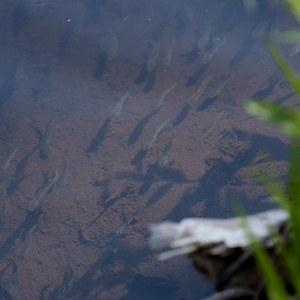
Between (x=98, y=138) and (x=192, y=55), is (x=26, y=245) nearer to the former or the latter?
(x=98, y=138)

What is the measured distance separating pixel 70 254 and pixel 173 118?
877 mm

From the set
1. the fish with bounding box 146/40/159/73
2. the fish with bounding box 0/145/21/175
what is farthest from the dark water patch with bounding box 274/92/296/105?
the fish with bounding box 0/145/21/175

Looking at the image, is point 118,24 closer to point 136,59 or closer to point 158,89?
point 136,59

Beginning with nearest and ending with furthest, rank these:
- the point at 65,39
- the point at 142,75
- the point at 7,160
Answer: the point at 7,160 < the point at 142,75 < the point at 65,39

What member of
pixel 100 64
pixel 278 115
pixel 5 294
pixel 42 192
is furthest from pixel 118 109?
pixel 278 115

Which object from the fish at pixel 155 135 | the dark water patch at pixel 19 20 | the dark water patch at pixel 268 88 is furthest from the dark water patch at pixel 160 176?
the dark water patch at pixel 19 20

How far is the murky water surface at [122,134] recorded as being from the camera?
10.6 ft

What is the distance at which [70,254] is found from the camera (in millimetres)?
3256

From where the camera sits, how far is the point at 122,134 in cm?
366

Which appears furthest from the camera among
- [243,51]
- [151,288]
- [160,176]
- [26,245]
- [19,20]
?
[19,20]

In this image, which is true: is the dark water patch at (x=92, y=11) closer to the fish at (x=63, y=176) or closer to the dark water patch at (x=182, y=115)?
the dark water patch at (x=182, y=115)

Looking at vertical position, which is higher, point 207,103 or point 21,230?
point 207,103

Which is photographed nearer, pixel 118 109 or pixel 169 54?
pixel 118 109

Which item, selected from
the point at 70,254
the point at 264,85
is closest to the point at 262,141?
the point at 264,85
